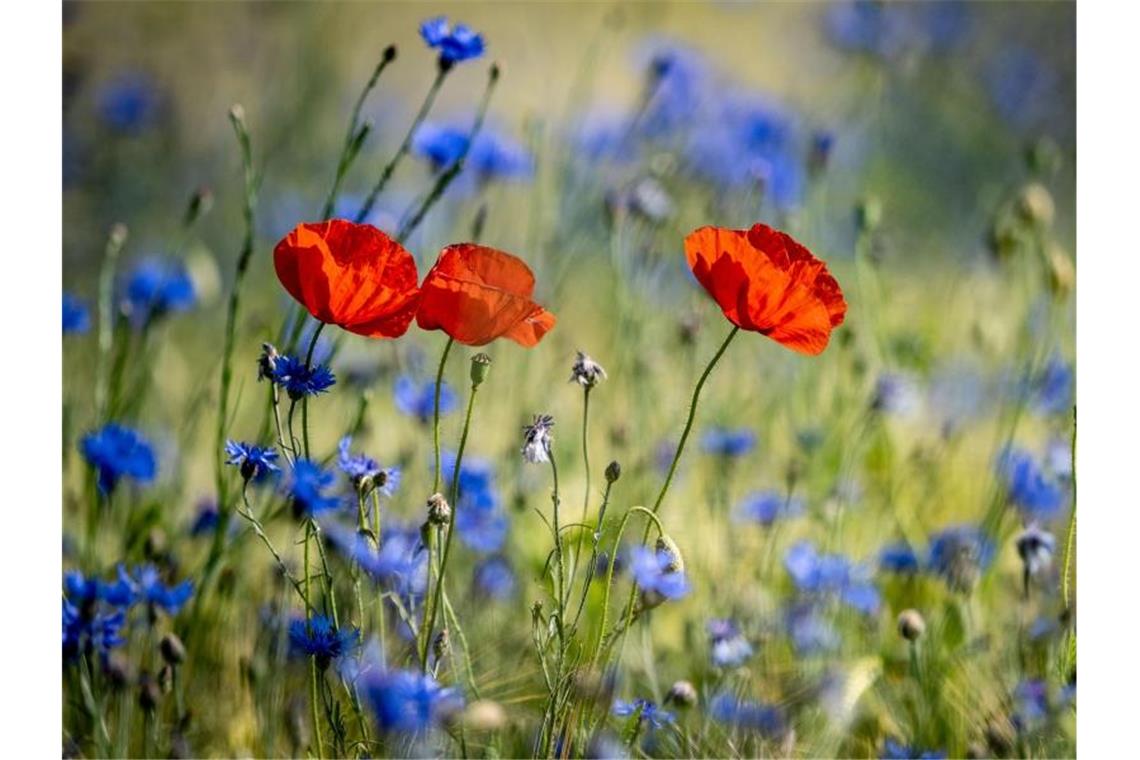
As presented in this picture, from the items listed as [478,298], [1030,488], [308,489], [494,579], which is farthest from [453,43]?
[1030,488]

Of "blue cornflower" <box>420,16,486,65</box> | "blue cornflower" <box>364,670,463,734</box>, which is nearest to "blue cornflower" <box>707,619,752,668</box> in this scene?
"blue cornflower" <box>364,670,463,734</box>

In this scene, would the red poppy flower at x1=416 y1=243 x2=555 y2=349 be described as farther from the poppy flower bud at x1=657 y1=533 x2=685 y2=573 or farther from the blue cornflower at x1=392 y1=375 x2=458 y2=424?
the blue cornflower at x1=392 y1=375 x2=458 y2=424

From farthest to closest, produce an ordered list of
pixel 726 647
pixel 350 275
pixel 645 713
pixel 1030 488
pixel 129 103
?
1. pixel 129 103
2. pixel 1030 488
3. pixel 726 647
4. pixel 645 713
5. pixel 350 275

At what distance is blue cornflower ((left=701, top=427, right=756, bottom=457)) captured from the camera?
1.43 meters

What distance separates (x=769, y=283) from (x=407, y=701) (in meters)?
0.34

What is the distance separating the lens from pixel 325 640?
3.15 feet

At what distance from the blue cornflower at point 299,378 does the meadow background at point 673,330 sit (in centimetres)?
27

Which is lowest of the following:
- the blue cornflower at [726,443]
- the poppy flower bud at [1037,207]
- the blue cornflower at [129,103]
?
the blue cornflower at [726,443]

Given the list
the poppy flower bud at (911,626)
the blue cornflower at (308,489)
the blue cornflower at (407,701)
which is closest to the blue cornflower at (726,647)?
the poppy flower bud at (911,626)

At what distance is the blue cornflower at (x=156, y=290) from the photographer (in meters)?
1.36

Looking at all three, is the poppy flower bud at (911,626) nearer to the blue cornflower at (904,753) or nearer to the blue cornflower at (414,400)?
the blue cornflower at (904,753)

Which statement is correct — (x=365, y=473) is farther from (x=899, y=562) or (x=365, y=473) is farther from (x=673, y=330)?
(x=673, y=330)

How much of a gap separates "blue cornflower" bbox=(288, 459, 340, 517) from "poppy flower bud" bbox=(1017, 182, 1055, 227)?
2.49 feet

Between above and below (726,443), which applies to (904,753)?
below
